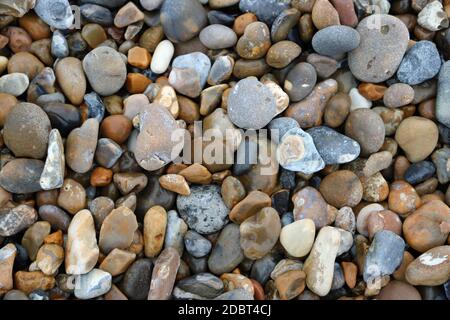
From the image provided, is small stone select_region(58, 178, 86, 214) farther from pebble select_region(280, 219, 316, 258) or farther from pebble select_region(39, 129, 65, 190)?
pebble select_region(280, 219, 316, 258)

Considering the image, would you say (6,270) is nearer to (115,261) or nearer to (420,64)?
(115,261)

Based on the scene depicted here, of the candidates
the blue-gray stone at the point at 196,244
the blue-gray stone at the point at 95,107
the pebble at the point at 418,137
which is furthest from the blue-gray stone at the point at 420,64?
the blue-gray stone at the point at 95,107

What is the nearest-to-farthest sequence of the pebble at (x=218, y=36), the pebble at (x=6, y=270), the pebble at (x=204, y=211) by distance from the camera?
the pebble at (x=6, y=270) < the pebble at (x=204, y=211) < the pebble at (x=218, y=36)

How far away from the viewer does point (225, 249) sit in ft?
3.94

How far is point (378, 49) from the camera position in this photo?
129 cm

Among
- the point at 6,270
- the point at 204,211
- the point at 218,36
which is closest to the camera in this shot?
the point at 6,270

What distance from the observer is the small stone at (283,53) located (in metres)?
1.28

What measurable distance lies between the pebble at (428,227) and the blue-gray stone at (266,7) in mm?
614

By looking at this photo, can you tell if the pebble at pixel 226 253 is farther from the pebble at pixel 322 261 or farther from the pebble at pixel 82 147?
the pebble at pixel 82 147

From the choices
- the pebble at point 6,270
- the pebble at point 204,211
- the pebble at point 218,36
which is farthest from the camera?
the pebble at point 218,36

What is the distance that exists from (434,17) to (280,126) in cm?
49

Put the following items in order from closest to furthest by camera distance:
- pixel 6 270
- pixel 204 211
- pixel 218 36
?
pixel 6 270 < pixel 204 211 < pixel 218 36

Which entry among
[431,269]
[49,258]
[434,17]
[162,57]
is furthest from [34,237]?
[434,17]
